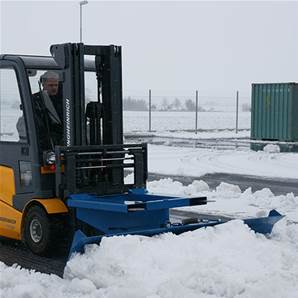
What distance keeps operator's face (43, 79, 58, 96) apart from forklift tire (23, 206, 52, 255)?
134 cm

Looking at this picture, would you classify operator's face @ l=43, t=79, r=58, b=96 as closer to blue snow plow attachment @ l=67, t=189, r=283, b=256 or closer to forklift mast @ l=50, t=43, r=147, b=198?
forklift mast @ l=50, t=43, r=147, b=198

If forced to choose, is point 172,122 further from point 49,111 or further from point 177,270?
point 177,270

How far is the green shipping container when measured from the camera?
23.9m

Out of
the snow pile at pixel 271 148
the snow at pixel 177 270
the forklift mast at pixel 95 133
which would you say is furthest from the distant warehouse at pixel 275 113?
the snow at pixel 177 270

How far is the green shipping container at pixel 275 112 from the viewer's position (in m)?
23.9

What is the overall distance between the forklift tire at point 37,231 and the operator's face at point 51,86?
134 centimetres

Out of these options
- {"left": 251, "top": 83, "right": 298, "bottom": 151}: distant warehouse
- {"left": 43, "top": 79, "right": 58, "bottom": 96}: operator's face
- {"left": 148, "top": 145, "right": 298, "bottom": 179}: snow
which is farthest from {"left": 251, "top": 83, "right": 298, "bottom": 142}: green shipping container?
{"left": 43, "top": 79, "right": 58, "bottom": 96}: operator's face

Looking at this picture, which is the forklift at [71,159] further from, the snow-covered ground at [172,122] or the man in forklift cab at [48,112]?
the snow-covered ground at [172,122]

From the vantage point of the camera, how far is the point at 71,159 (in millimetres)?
6770

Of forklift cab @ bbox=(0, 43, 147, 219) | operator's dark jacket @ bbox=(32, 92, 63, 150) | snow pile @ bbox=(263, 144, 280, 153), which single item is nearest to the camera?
forklift cab @ bbox=(0, 43, 147, 219)

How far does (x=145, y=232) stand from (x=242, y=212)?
4.63 meters

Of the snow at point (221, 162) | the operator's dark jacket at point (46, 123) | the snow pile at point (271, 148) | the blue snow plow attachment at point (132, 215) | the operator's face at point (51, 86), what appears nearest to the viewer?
the blue snow plow attachment at point (132, 215)

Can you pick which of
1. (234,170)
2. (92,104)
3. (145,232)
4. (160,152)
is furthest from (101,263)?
(160,152)

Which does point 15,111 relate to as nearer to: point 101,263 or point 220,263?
point 101,263
